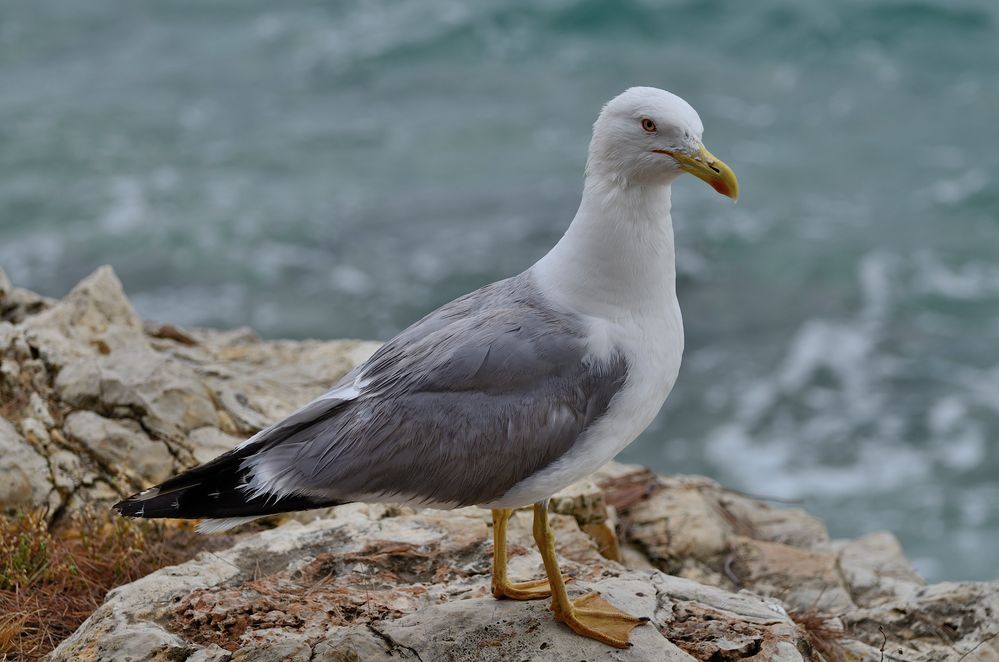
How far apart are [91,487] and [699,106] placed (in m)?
13.3

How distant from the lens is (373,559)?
4918mm

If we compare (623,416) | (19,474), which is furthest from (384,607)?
(19,474)

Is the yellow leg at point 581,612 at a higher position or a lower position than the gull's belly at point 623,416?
lower

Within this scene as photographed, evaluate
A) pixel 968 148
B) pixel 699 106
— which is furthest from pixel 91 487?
pixel 968 148

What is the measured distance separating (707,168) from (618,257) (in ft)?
1.50

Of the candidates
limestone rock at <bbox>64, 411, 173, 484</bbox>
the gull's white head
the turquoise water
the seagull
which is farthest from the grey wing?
the turquoise water

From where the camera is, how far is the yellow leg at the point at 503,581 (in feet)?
14.7

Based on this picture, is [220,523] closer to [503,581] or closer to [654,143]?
[503,581]

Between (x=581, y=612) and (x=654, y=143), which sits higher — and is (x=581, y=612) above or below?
below

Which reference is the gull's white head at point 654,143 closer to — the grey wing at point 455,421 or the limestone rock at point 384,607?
the grey wing at point 455,421

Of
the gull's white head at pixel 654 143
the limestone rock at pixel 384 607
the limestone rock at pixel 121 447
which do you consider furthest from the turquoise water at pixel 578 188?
the gull's white head at pixel 654 143

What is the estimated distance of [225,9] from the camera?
21.4 metres

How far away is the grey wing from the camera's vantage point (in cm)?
399

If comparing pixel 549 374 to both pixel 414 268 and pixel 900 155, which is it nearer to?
pixel 414 268
